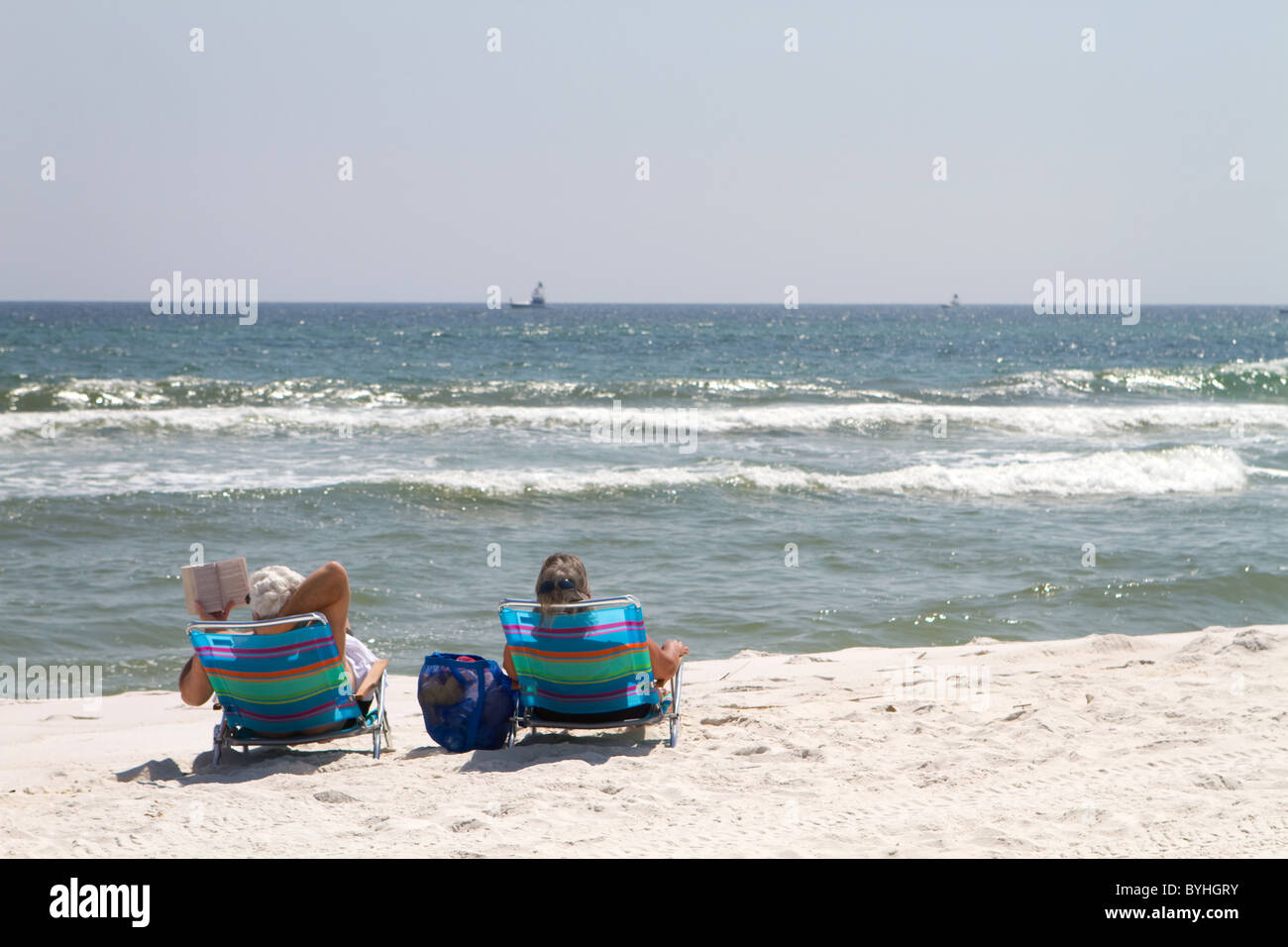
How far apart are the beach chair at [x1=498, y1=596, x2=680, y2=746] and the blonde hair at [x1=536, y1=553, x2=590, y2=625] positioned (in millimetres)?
39

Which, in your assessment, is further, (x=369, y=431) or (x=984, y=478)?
(x=369, y=431)

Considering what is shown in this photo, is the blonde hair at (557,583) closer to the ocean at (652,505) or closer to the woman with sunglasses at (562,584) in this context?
the woman with sunglasses at (562,584)

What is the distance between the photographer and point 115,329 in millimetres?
53312

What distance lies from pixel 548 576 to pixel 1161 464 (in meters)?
12.5

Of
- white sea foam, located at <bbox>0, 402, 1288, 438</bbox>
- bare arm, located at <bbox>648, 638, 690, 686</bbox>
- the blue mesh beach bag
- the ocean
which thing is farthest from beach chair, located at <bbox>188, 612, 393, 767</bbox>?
white sea foam, located at <bbox>0, 402, 1288, 438</bbox>

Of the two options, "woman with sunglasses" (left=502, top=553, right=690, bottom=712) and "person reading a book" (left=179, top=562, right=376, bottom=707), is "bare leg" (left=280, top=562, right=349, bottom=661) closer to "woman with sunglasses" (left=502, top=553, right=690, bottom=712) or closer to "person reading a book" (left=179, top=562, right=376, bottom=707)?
"person reading a book" (left=179, top=562, right=376, bottom=707)

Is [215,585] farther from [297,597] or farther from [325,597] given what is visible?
[325,597]

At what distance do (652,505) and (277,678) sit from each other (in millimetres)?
7982

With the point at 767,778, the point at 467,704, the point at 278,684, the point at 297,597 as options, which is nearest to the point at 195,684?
the point at 278,684

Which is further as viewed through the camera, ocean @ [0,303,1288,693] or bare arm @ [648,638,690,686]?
ocean @ [0,303,1288,693]

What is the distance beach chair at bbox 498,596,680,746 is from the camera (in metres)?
4.94
